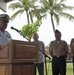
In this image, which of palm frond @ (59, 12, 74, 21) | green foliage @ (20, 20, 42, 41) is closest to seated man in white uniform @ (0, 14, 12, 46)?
green foliage @ (20, 20, 42, 41)

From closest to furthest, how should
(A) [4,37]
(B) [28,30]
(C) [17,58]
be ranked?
(C) [17,58], (B) [28,30], (A) [4,37]

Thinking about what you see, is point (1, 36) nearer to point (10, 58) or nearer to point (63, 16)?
point (10, 58)

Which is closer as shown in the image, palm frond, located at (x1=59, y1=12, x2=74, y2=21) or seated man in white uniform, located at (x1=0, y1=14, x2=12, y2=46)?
seated man in white uniform, located at (x1=0, y1=14, x2=12, y2=46)

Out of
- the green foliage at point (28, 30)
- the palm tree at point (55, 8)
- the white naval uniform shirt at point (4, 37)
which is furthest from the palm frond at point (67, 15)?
the green foliage at point (28, 30)

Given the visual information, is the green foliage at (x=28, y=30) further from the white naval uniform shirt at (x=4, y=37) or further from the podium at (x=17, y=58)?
the white naval uniform shirt at (x=4, y=37)

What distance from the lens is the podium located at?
9.50 ft

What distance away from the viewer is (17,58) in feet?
9.67

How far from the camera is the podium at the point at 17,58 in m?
2.89

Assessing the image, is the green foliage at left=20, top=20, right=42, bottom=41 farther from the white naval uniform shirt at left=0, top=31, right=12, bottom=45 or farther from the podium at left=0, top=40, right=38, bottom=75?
the white naval uniform shirt at left=0, top=31, right=12, bottom=45

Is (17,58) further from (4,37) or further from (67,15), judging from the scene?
(67,15)

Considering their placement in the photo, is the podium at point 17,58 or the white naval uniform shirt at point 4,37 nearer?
the podium at point 17,58

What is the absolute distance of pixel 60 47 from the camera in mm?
6609

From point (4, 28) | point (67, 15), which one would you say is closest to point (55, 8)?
point (67, 15)

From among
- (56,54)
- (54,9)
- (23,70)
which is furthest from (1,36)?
(54,9)
